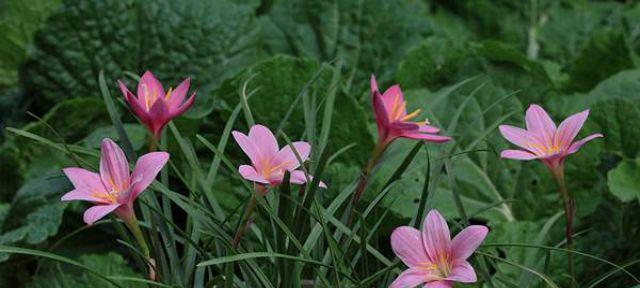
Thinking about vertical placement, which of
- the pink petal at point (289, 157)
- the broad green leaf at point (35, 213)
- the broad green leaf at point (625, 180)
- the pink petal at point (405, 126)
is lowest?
the broad green leaf at point (35, 213)

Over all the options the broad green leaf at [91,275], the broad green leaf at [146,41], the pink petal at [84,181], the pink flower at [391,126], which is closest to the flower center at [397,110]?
the pink flower at [391,126]

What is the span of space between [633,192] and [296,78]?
2.00 ft

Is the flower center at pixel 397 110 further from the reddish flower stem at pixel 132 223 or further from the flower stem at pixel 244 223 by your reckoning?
the reddish flower stem at pixel 132 223

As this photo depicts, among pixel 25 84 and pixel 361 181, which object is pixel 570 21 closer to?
pixel 25 84

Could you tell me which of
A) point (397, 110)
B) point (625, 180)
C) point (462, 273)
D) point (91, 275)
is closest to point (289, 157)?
point (397, 110)

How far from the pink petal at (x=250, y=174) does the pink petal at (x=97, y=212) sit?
13cm

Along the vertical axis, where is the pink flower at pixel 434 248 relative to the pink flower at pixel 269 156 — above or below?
below

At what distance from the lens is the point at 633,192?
5.05 feet

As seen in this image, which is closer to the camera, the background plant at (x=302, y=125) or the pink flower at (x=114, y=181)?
the pink flower at (x=114, y=181)

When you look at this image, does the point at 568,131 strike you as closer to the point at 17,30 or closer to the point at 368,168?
the point at 368,168

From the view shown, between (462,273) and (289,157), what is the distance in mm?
243

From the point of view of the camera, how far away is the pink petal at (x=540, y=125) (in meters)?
1.08

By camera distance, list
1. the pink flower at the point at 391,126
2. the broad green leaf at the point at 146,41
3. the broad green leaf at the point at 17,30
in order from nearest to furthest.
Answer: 1. the pink flower at the point at 391,126
2. the broad green leaf at the point at 146,41
3. the broad green leaf at the point at 17,30

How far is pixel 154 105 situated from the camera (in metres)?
1.00
